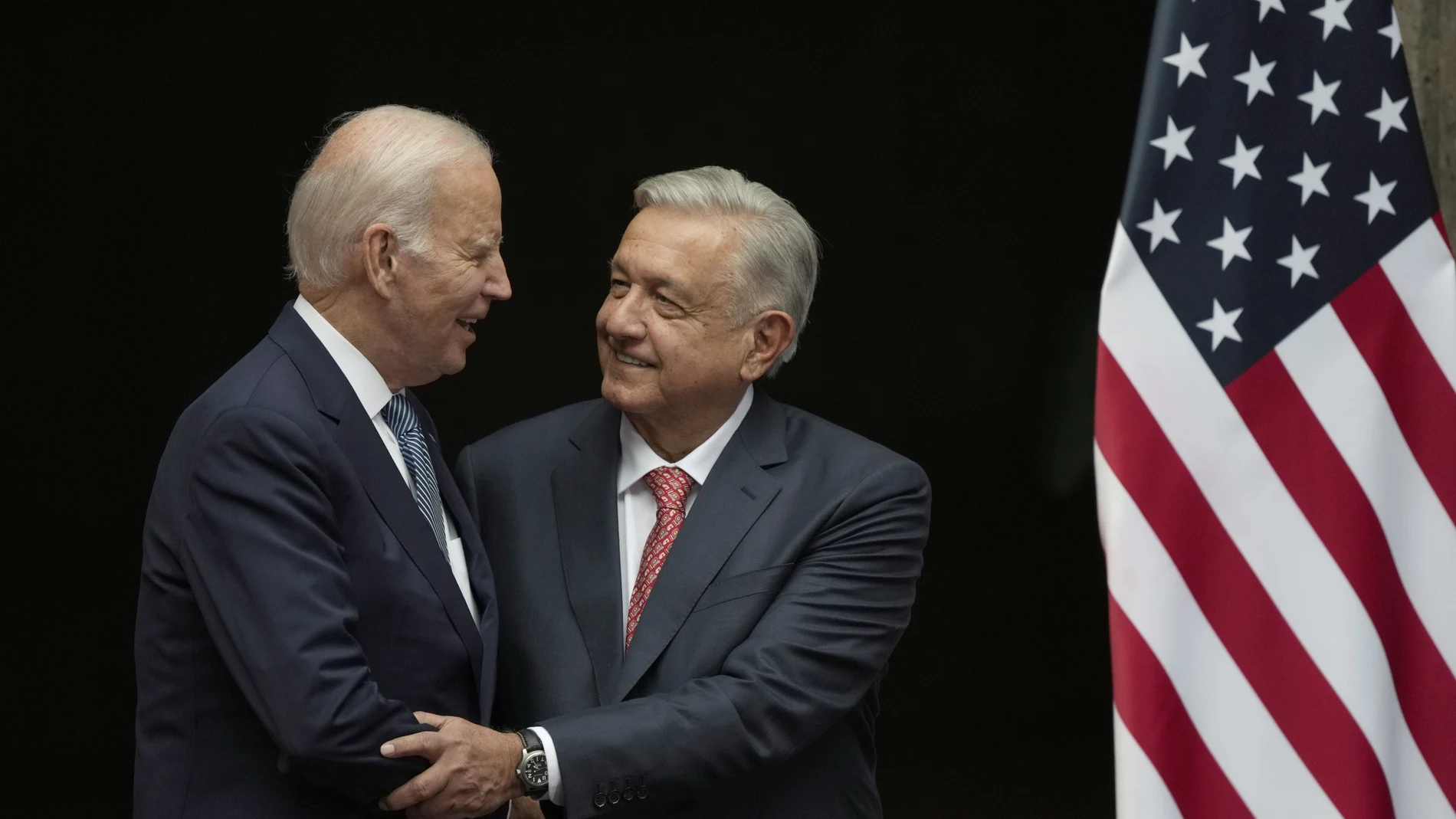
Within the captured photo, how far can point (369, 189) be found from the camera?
248 centimetres

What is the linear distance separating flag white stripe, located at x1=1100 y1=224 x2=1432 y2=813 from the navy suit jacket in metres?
1.01

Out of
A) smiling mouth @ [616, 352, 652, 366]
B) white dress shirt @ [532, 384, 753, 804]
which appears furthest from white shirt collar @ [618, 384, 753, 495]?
smiling mouth @ [616, 352, 652, 366]

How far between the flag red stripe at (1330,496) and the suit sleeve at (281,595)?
1190mm

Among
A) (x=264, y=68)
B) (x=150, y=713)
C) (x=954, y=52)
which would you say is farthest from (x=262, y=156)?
(x=150, y=713)

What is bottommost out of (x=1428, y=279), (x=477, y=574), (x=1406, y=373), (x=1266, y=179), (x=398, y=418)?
(x=477, y=574)

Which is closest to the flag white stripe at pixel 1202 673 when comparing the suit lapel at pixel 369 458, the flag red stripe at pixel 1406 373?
the flag red stripe at pixel 1406 373

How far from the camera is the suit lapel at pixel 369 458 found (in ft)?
8.01

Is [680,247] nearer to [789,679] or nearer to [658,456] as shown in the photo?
[658,456]

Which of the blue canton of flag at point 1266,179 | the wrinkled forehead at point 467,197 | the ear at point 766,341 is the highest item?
the blue canton of flag at point 1266,179

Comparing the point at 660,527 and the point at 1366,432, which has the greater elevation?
the point at 1366,432

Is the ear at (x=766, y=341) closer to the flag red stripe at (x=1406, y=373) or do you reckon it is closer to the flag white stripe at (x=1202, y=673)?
the flag white stripe at (x=1202, y=673)

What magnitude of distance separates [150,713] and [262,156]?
398 cm

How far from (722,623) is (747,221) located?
0.67 metres

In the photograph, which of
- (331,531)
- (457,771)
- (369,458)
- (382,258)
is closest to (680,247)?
(382,258)
